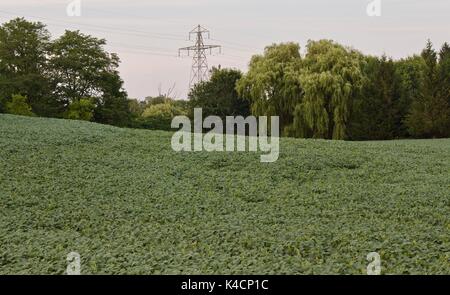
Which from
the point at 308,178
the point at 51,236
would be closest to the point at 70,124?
the point at 308,178

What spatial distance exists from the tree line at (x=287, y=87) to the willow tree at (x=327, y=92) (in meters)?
0.05

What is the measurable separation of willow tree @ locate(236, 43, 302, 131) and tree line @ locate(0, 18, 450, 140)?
0.18 feet

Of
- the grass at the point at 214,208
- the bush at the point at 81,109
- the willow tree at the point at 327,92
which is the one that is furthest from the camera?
the bush at the point at 81,109

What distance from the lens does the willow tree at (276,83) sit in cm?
3105

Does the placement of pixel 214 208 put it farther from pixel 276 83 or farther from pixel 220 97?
pixel 220 97

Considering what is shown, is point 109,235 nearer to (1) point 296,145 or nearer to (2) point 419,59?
(1) point 296,145

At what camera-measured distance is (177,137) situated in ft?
44.8

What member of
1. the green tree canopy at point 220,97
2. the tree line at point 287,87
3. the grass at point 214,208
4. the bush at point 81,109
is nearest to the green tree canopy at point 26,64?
the tree line at point 287,87

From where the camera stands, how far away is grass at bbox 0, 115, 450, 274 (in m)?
5.38

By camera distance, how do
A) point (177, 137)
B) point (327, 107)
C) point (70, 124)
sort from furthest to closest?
point (327, 107)
point (70, 124)
point (177, 137)

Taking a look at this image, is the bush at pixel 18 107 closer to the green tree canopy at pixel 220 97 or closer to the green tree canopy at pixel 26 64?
the green tree canopy at pixel 26 64

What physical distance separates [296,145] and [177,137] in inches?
113

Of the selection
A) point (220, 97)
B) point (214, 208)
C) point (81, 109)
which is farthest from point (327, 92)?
point (214, 208)

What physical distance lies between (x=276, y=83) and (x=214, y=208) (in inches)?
970
